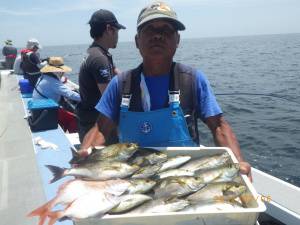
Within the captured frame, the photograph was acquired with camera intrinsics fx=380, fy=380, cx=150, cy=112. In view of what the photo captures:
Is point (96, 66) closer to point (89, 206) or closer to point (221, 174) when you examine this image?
point (221, 174)

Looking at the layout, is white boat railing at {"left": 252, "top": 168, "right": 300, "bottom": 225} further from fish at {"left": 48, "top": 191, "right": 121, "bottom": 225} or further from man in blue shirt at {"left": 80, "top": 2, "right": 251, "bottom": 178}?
fish at {"left": 48, "top": 191, "right": 121, "bottom": 225}

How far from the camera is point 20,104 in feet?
31.2

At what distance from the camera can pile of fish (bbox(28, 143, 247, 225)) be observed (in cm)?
194

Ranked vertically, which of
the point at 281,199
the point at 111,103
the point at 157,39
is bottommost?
the point at 281,199

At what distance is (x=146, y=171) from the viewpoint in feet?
7.53

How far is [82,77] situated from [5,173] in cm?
149

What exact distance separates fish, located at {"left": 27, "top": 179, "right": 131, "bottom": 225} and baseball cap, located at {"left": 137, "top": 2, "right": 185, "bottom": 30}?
50.2 inches

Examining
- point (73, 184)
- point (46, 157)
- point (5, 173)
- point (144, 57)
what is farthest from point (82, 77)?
point (73, 184)

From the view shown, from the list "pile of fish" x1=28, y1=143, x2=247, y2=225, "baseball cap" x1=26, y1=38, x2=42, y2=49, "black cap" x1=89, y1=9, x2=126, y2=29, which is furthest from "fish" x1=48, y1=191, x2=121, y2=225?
"baseball cap" x1=26, y1=38, x2=42, y2=49

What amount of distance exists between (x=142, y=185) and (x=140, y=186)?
0.01m

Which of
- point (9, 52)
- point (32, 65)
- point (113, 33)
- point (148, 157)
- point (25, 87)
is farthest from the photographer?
point (9, 52)

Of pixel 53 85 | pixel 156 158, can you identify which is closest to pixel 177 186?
pixel 156 158

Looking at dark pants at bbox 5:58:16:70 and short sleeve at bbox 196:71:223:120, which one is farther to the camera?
dark pants at bbox 5:58:16:70

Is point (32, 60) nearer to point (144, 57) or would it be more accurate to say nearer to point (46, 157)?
point (46, 157)
